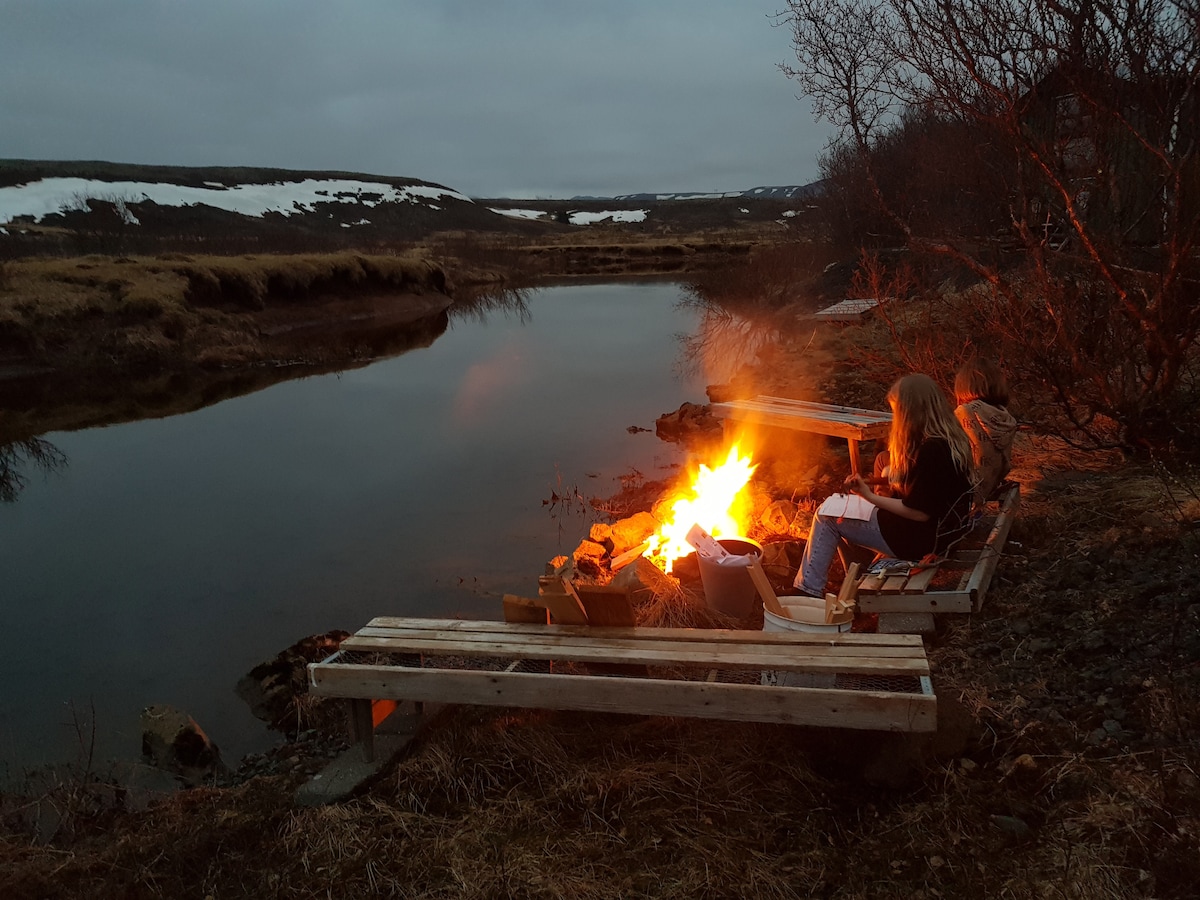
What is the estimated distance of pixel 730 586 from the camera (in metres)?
5.73

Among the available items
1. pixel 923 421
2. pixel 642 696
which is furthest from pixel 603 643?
pixel 923 421

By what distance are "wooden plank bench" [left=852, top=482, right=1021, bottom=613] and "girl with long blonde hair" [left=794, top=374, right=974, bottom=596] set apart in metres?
0.16

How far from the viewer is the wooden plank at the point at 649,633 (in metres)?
4.11

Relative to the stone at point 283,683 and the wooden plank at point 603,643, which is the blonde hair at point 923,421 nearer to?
the wooden plank at point 603,643

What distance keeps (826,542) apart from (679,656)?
181 cm

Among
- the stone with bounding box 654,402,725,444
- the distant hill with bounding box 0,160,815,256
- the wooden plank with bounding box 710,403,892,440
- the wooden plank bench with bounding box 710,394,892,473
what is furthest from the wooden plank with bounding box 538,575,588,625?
the distant hill with bounding box 0,160,815,256

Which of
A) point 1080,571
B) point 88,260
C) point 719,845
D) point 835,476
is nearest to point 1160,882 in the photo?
point 719,845

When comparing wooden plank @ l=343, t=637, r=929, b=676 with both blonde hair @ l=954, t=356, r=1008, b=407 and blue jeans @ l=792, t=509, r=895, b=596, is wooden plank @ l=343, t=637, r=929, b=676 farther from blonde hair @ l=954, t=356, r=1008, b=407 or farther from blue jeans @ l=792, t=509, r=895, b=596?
blonde hair @ l=954, t=356, r=1008, b=407

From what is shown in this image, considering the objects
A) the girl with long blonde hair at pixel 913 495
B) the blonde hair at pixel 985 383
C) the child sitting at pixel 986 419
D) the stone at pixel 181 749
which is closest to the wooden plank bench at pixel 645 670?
the girl with long blonde hair at pixel 913 495

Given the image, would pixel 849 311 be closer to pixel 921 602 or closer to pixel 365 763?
pixel 921 602

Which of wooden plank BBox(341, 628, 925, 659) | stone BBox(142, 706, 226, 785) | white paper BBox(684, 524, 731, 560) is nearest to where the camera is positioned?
wooden plank BBox(341, 628, 925, 659)

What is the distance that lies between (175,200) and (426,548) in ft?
251

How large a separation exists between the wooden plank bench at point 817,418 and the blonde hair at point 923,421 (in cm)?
229

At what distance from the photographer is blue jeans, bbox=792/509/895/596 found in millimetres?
5297
